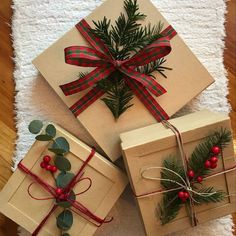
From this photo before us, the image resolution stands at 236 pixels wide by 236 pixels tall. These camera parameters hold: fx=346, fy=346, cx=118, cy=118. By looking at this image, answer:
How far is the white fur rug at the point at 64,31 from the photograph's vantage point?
1.03 metres

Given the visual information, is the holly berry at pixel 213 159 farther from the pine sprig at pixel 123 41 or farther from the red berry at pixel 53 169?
the red berry at pixel 53 169

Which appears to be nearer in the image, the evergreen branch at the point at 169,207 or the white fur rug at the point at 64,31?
the evergreen branch at the point at 169,207

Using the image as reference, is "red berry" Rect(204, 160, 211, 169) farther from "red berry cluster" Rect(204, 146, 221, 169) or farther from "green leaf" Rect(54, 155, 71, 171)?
"green leaf" Rect(54, 155, 71, 171)

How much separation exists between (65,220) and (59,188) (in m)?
0.08

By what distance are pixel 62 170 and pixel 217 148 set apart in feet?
1.31

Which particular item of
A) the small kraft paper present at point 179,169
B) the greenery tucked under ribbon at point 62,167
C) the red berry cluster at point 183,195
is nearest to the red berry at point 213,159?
the small kraft paper present at point 179,169

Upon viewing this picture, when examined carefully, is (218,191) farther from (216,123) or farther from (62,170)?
(62,170)

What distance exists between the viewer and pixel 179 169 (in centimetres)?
86

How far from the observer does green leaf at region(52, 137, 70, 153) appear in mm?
896

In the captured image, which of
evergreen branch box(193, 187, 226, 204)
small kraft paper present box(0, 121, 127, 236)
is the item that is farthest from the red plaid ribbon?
evergreen branch box(193, 187, 226, 204)

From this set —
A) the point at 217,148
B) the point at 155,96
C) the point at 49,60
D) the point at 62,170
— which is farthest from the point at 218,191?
the point at 49,60

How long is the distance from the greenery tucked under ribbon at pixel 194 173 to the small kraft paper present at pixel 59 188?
13cm

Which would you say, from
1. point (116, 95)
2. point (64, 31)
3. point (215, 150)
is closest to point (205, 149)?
point (215, 150)

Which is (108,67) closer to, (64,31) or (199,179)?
(64,31)
